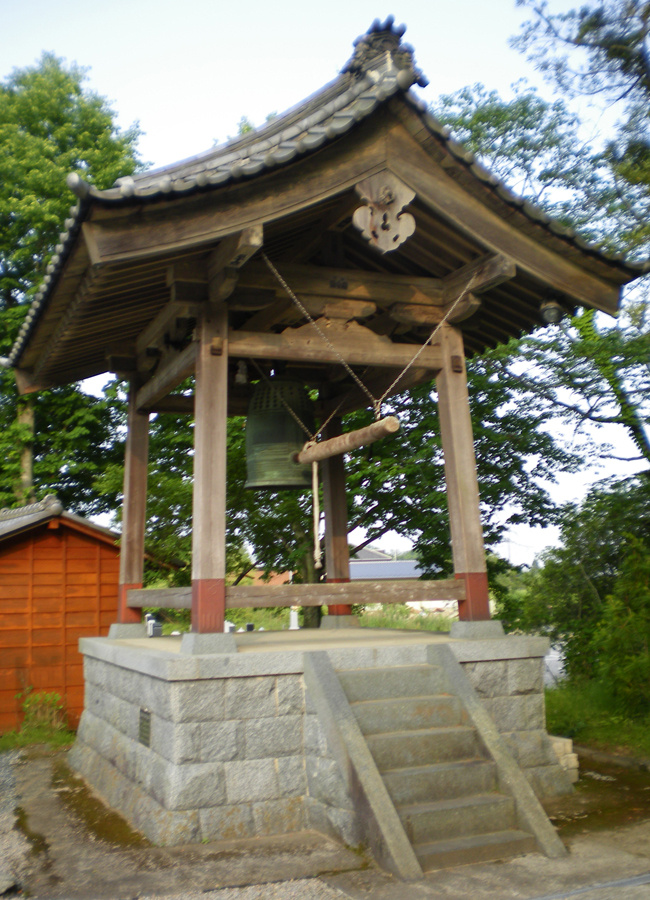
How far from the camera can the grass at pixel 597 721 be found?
287 inches

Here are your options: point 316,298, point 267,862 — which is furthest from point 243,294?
point 267,862

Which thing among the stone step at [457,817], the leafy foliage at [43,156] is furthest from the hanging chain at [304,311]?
the leafy foliage at [43,156]

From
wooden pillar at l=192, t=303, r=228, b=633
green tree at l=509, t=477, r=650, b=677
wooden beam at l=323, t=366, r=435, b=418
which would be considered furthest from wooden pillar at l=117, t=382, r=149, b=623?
green tree at l=509, t=477, r=650, b=677

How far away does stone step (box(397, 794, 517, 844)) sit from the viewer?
414 cm

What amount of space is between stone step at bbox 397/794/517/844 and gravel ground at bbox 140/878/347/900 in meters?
0.61

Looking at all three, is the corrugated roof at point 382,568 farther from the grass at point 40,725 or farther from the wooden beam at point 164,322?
the wooden beam at point 164,322

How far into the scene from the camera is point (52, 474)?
15945mm

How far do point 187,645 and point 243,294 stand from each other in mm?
2658

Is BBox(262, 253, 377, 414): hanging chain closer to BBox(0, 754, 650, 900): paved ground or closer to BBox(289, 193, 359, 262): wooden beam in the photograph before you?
BBox(289, 193, 359, 262): wooden beam

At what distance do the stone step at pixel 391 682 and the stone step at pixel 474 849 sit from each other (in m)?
1.11

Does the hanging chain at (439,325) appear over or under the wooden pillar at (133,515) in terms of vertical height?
over

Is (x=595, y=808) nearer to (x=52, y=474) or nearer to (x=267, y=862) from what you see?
(x=267, y=862)

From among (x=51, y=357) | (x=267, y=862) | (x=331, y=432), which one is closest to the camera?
(x=267, y=862)

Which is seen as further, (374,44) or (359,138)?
(374,44)
